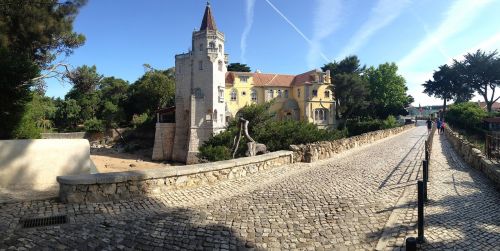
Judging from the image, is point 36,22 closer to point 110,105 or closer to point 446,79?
point 110,105

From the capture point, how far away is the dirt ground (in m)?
31.5

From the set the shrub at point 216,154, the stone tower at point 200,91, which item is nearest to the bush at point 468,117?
the stone tower at point 200,91

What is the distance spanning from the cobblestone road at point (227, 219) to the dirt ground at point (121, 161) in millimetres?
24984

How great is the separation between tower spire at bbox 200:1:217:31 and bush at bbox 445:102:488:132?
39.5 m

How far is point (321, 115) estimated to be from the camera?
50312mm

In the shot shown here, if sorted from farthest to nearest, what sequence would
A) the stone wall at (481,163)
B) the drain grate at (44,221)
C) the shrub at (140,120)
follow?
the shrub at (140,120) → the stone wall at (481,163) → the drain grate at (44,221)

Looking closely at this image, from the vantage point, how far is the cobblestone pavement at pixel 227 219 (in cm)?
460

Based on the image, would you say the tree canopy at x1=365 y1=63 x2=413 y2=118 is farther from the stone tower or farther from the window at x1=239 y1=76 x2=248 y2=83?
the stone tower

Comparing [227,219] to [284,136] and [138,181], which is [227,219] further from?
[284,136]

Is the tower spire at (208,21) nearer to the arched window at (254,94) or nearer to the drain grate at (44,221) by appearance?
the arched window at (254,94)

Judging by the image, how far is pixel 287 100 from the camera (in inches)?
2002

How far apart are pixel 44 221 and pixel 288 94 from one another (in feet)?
158

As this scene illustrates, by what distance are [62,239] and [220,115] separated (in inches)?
1351

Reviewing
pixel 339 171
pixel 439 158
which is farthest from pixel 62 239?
pixel 439 158
